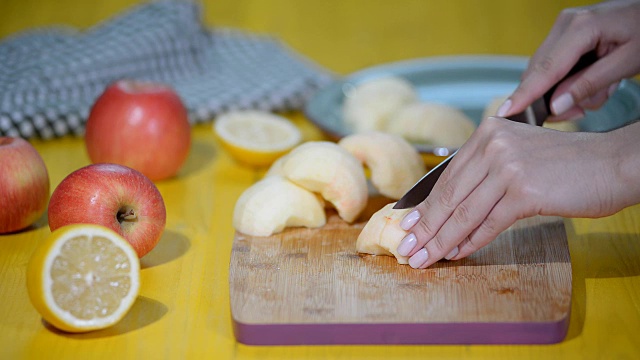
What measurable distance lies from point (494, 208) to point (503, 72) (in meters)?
0.96

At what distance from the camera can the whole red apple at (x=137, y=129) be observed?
6.01ft

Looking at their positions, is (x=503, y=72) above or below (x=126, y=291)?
below

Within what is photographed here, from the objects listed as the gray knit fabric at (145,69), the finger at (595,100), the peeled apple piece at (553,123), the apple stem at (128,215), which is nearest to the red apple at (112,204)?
the apple stem at (128,215)

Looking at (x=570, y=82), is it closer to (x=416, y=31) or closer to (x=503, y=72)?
(x=503, y=72)

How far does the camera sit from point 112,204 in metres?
1.46

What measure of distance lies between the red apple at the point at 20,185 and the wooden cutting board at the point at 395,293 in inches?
15.5

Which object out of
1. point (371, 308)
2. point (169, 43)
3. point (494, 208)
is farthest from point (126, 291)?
point (169, 43)

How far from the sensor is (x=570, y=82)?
1735mm

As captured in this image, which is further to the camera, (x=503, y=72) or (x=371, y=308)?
(x=503, y=72)

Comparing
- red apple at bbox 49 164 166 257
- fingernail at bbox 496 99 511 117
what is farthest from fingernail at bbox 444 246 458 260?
red apple at bbox 49 164 166 257

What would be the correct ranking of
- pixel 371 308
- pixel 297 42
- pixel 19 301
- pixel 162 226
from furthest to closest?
pixel 297 42 < pixel 162 226 < pixel 19 301 < pixel 371 308

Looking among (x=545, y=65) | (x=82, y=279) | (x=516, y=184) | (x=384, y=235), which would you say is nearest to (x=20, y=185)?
(x=82, y=279)

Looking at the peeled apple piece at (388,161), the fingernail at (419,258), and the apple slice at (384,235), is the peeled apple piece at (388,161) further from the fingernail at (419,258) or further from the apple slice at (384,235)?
the fingernail at (419,258)

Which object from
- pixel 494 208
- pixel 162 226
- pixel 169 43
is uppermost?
pixel 494 208
